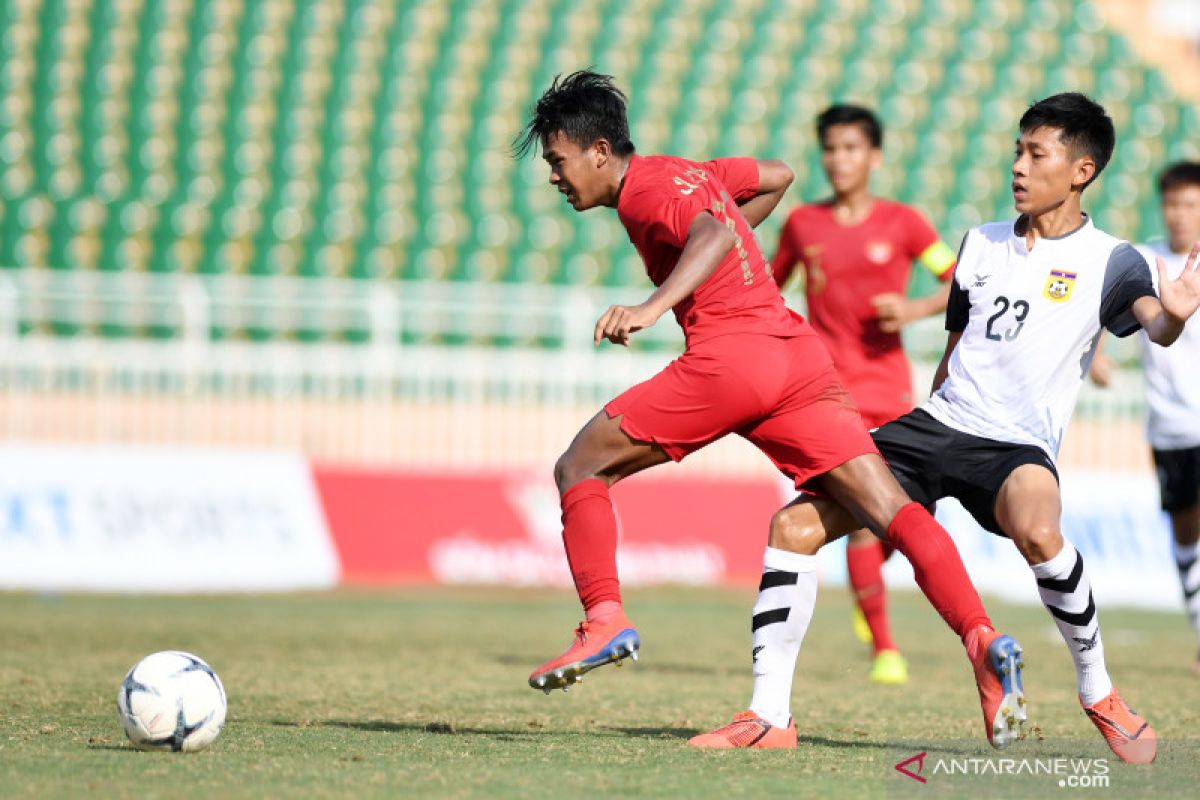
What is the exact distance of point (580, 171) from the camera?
5.21m

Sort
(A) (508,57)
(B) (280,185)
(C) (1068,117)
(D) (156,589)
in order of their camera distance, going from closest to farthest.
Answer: (C) (1068,117), (D) (156,589), (B) (280,185), (A) (508,57)

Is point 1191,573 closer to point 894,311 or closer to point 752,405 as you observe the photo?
point 894,311

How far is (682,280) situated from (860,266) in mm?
3533

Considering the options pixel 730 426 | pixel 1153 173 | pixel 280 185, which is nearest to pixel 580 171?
pixel 730 426

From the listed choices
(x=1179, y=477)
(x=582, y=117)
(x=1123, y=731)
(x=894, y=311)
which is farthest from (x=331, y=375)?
(x=1123, y=731)

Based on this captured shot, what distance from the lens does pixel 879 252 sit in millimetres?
8211

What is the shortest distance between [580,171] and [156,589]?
8199mm

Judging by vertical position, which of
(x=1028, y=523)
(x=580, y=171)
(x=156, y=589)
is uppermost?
(x=580, y=171)

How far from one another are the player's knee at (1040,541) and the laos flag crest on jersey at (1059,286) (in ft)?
2.38

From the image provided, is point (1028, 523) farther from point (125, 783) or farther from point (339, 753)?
point (125, 783)

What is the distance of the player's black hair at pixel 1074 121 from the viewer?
5.31 meters

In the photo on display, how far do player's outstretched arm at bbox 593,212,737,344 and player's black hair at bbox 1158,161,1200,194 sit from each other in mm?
4025

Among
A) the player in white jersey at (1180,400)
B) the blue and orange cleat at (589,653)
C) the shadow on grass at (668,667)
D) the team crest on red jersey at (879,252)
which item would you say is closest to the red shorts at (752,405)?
the blue and orange cleat at (589,653)

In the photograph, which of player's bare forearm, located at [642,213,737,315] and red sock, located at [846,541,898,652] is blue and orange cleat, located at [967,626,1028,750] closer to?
player's bare forearm, located at [642,213,737,315]
